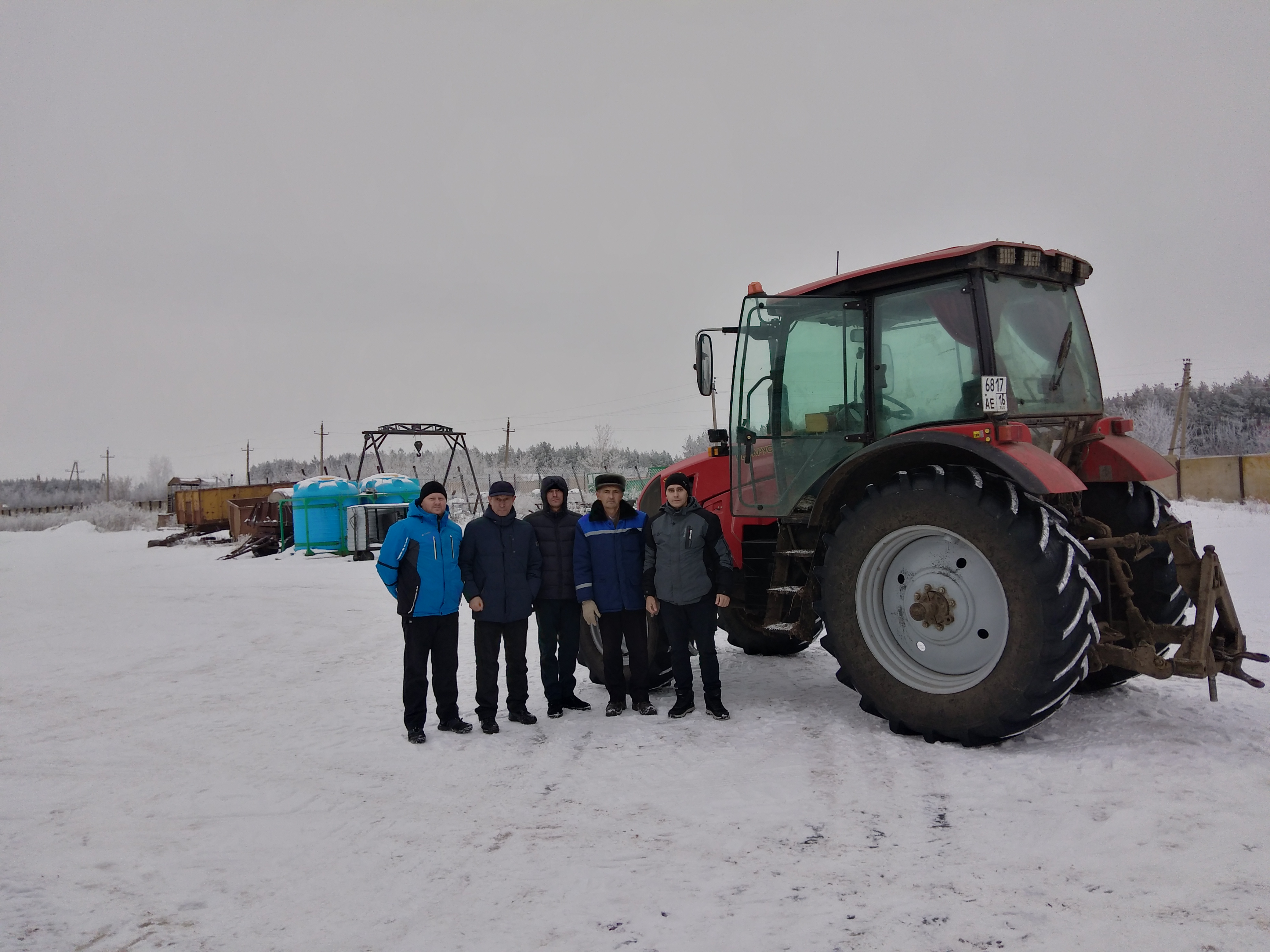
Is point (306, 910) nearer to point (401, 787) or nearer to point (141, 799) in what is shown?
point (401, 787)

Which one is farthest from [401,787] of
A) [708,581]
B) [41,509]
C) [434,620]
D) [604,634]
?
[41,509]

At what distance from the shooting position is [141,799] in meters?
4.30

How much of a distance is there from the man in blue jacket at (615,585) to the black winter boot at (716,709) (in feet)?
1.56

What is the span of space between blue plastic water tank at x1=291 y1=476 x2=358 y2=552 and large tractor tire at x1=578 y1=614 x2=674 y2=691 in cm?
1489

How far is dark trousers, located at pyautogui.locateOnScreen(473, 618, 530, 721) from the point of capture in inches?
213

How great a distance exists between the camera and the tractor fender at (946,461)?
4.33m

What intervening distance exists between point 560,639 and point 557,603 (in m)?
0.27

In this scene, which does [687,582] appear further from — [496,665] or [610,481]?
[496,665]

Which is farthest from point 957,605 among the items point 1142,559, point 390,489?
point 390,489

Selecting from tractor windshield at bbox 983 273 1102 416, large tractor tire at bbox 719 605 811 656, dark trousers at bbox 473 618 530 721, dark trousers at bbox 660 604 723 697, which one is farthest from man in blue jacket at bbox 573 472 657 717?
tractor windshield at bbox 983 273 1102 416

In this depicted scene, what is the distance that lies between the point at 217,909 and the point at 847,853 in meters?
2.30

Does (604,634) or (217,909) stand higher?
(604,634)

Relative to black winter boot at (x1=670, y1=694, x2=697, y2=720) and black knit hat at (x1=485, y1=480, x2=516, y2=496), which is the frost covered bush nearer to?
black knit hat at (x1=485, y1=480, x2=516, y2=496)

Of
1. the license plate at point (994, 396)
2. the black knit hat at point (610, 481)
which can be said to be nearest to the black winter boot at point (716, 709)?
the black knit hat at point (610, 481)
